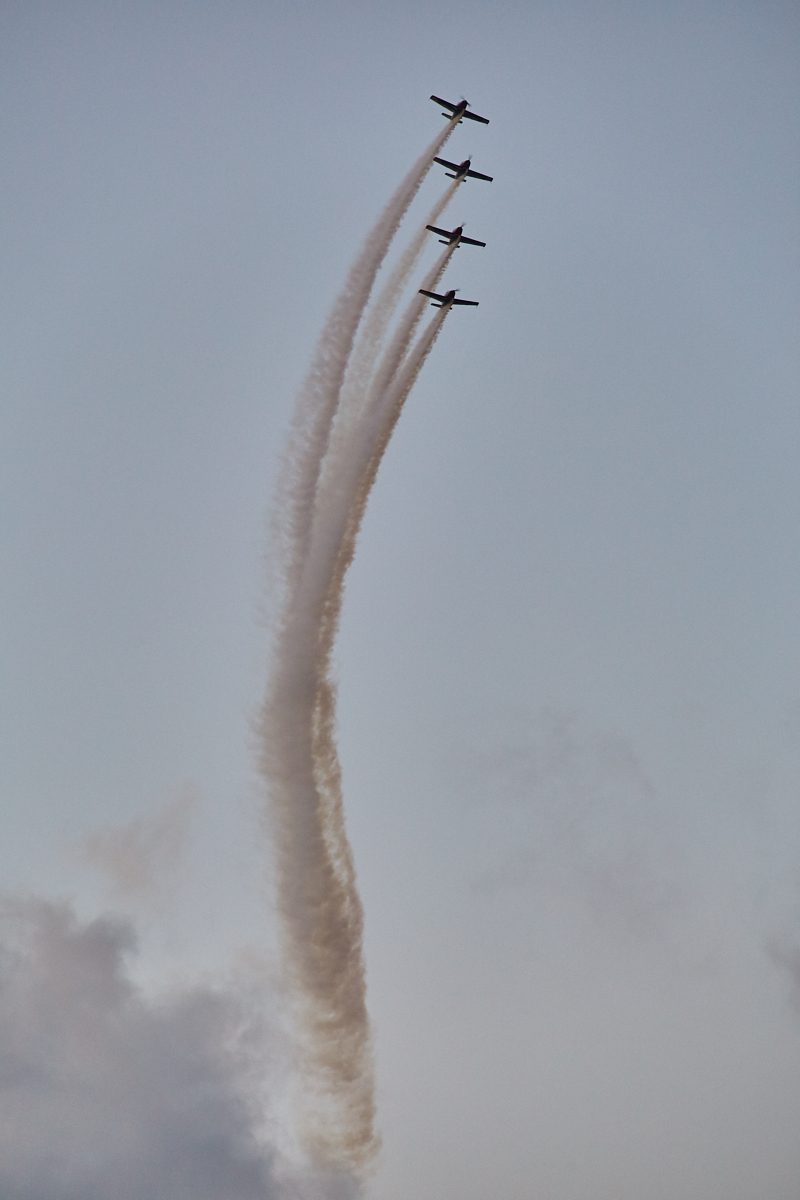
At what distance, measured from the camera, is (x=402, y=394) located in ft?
199

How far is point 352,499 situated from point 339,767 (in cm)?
1173

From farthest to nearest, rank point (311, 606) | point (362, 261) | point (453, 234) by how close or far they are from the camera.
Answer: point (453, 234), point (362, 261), point (311, 606)

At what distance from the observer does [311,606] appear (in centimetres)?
5919

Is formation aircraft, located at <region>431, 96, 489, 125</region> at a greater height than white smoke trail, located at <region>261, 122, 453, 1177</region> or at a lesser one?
greater

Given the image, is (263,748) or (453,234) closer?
(263,748)

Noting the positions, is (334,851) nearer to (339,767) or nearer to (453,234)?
(339,767)

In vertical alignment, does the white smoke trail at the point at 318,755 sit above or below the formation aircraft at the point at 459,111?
below

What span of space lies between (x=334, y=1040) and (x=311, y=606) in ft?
66.6

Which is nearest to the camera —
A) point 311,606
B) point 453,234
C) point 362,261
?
point 311,606

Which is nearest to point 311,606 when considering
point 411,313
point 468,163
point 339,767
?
point 339,767

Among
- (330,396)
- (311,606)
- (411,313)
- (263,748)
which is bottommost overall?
(263,748)

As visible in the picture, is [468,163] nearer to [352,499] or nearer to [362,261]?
[362,261]

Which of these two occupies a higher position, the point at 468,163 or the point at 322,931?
the point at 468,163

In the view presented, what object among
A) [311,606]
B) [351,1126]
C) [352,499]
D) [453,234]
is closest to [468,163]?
[453,234]
